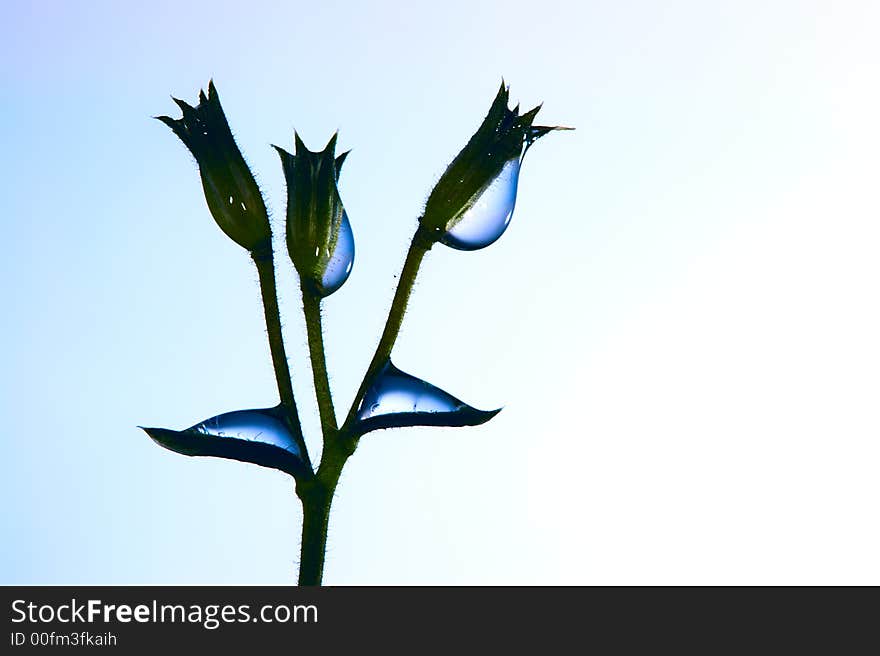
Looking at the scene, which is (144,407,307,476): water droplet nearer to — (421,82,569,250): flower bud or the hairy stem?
the hairy stem

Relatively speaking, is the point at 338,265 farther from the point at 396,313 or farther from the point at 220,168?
the point at 220,168

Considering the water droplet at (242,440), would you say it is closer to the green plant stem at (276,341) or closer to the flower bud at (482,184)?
the green plant stem at (276,341)

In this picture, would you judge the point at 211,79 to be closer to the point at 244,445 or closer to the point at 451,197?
the point at 451,197

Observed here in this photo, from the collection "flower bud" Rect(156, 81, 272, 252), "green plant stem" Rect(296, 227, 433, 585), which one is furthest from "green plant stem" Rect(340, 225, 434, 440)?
"flower bud" Rect(156, 81, 272, 252)

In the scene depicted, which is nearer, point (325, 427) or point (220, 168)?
point (325, 427)

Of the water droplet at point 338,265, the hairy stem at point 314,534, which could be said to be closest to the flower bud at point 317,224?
the water droplet at point 338,265

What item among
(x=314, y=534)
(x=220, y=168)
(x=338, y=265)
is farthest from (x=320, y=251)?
(x=314, y=534)
